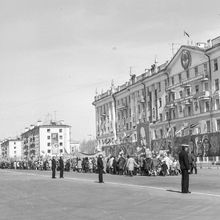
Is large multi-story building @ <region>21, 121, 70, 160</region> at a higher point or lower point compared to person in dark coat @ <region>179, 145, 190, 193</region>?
higher

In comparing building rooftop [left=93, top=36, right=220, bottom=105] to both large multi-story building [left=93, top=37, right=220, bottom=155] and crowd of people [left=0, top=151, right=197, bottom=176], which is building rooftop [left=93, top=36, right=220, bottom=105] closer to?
large multi-story building [left=93, top=37, right=220, bottom=155]

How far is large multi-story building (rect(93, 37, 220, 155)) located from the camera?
198 feet

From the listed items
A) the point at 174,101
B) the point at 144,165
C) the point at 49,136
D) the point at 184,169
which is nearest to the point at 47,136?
the point at 49,136

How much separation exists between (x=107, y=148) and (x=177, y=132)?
577 inches

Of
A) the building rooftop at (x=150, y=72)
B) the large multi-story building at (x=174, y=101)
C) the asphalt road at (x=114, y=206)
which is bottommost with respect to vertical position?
the asphalt road at (x=114, y=206)

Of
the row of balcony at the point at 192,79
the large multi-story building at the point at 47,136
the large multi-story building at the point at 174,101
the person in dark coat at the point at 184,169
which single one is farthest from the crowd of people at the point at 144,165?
the large multi-story building at the point at 47,136

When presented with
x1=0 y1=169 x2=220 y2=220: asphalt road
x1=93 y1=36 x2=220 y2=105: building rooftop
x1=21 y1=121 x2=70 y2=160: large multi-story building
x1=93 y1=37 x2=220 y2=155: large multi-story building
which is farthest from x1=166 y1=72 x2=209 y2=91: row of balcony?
x1=21 y1=121 x2=70 y2=160: large multi-story building

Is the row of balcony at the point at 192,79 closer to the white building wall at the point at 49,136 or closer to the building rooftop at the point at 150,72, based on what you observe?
the building rooftop at the point at 150,72

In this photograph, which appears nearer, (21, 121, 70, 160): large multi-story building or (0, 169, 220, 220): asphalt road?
(0, 169, 220, 220): asphalt road

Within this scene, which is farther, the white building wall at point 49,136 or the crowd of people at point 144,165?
the white building wall at point 49,136

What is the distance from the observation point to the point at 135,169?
3494 cm

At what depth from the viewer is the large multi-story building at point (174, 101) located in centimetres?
6044

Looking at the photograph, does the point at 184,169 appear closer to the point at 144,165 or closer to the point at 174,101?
the point at 144,165

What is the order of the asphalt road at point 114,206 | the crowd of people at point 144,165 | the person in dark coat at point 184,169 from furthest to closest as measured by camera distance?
the crowd of people at point 144,165, the person in dark coat at point 184,169, the asphalt road at point 114,206
